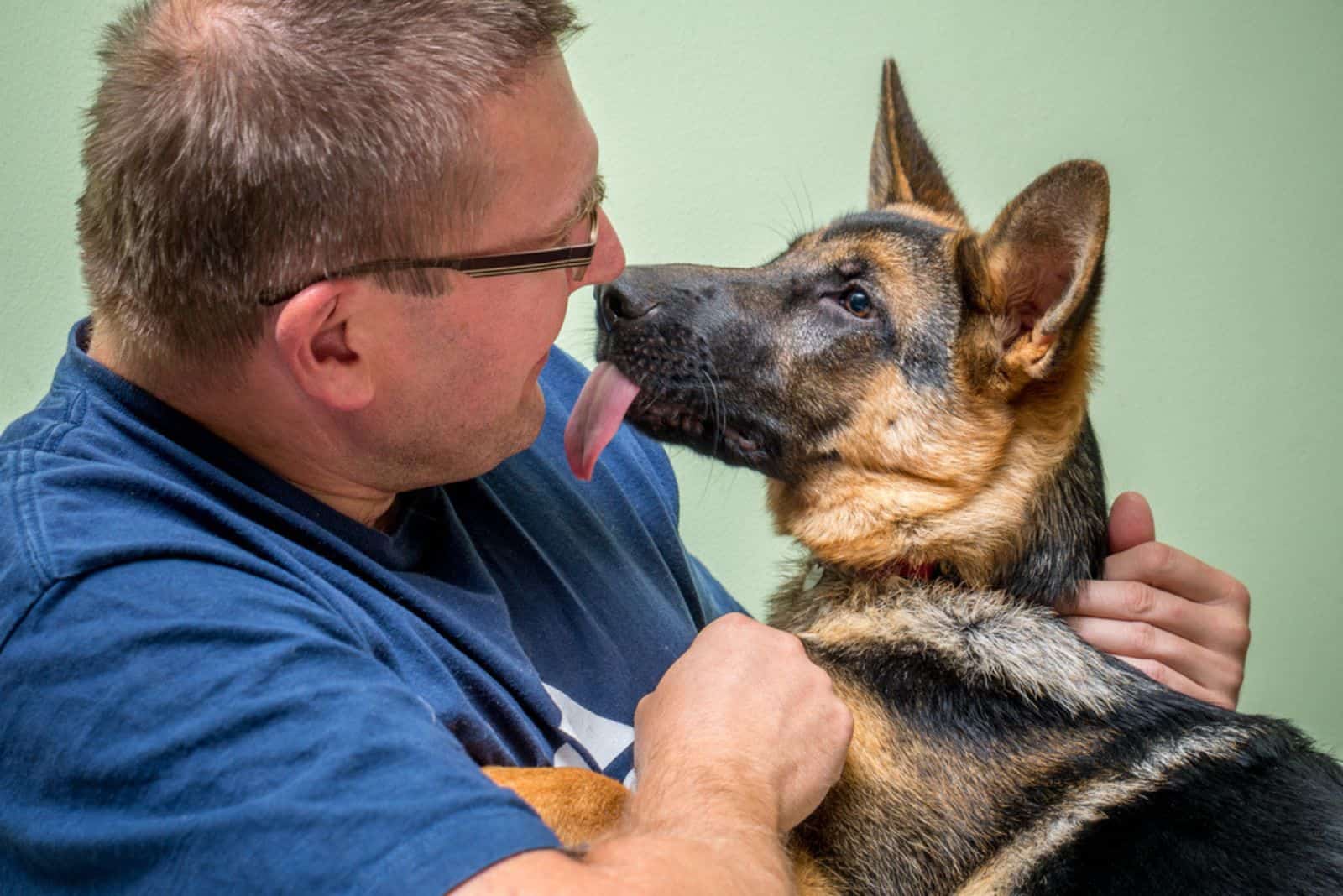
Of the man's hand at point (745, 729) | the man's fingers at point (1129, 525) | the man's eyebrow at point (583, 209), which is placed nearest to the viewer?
the man's hand at point (745, 729)

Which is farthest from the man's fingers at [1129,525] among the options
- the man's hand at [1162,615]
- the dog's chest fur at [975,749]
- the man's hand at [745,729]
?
the man's hand at [745,729]

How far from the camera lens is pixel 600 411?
225 centimetres

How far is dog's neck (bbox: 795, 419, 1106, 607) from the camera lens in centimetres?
219

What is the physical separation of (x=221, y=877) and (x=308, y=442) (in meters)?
0.72

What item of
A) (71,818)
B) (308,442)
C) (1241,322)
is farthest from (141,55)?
(1241,322)

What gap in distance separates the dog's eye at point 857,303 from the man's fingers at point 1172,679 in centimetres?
78

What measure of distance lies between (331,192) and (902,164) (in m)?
1.46

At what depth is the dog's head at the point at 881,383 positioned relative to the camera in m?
2.22

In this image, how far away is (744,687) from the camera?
173 centimetres

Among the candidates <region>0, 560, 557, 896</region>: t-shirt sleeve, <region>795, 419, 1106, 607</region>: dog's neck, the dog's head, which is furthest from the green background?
<region>0, 560, 557, 896</region>: t-shirt sleeve

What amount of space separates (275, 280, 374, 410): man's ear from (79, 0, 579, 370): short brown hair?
0.04 metres

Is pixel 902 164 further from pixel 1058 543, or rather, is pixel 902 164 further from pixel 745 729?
pixel 745 729

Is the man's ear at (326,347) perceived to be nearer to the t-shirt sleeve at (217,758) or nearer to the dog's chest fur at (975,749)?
the t-shirt sleeve at (217,758)

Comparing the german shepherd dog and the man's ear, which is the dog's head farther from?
the man's ear
